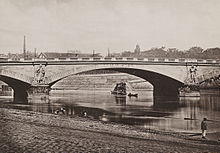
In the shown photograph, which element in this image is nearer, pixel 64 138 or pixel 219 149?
pixel 219 149

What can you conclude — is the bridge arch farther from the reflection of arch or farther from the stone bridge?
the reflection of arch

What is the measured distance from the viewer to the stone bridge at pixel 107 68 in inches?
1558

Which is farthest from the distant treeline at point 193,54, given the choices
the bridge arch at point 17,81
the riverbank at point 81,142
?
the riverbank at point 81,142

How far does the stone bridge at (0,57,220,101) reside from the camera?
39578 millimetres

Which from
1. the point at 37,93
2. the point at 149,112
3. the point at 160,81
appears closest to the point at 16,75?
the point at 37,93

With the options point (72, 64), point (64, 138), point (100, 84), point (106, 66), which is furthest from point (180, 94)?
point (100, 84)

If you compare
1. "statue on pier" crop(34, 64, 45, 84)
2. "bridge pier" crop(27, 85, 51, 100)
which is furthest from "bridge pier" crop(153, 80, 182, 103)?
"statue on pier" crop(34, 64, 45, 84)

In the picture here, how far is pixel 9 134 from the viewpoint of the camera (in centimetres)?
1303

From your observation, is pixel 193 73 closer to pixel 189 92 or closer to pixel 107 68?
pixel 189 92

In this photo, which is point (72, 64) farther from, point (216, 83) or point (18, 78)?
point (216, 83)

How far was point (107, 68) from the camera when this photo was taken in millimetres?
42281

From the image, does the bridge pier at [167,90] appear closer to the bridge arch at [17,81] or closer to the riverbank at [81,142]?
the bridge arch at [17,81]

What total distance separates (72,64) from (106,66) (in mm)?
4813

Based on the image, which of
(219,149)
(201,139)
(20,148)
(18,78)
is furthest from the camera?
(18,78)
